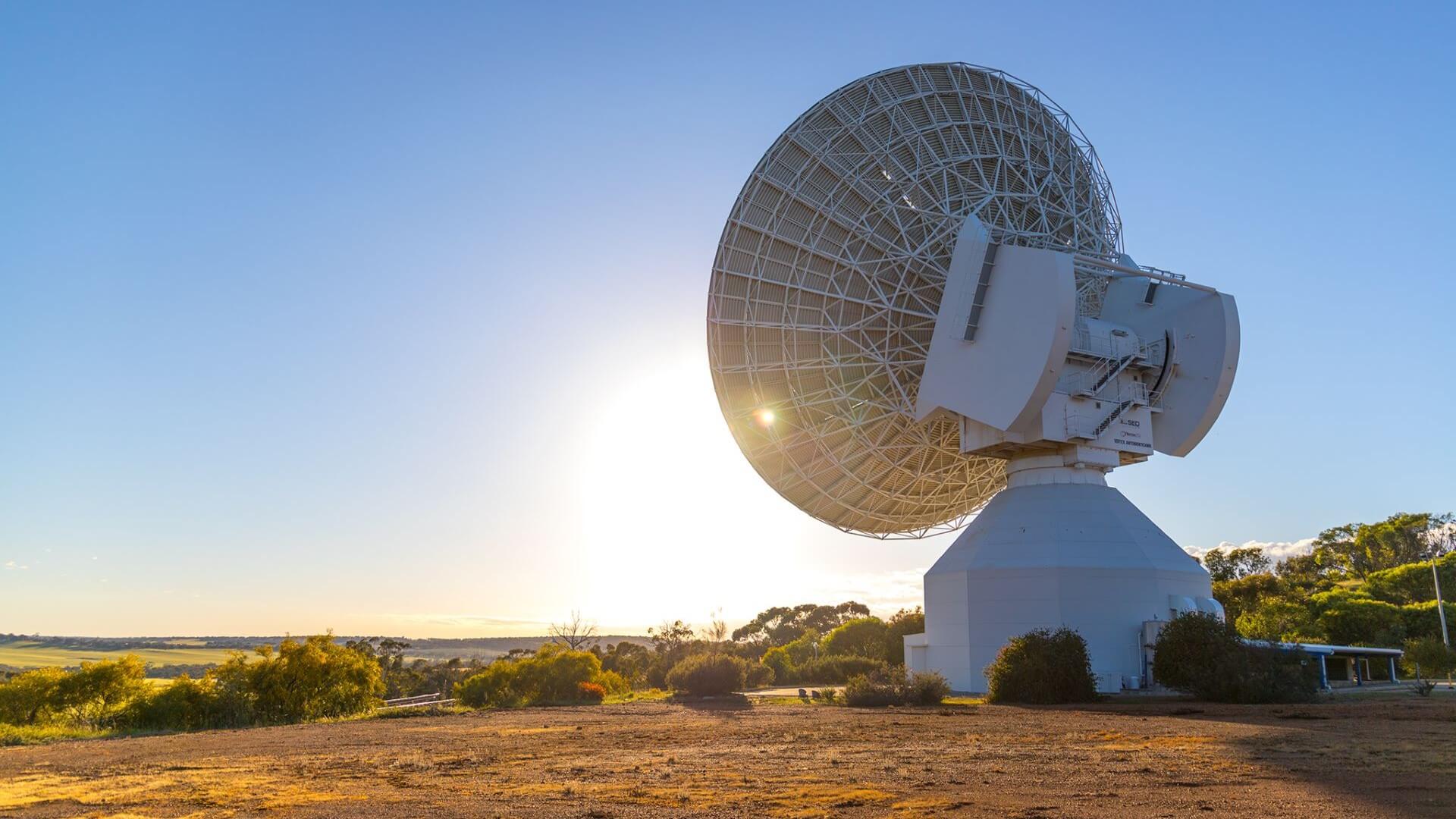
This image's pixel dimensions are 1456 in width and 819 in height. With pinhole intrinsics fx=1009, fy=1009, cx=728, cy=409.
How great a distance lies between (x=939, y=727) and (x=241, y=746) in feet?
33.0

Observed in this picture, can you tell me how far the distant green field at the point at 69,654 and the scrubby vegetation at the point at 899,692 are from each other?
78.1 meters

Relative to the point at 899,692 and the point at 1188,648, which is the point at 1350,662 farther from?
the point at 899,692

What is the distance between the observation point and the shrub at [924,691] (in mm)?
21922

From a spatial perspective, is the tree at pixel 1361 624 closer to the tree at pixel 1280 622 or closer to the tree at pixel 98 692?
the tree at pixel 1280 622

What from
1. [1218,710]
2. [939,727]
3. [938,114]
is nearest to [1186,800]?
[939,727]

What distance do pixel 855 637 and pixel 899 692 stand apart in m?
21.4

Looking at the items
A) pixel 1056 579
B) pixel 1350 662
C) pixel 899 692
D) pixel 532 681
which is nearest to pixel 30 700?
pixel 532 681

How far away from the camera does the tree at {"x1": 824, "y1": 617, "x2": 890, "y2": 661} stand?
40938 millimetres

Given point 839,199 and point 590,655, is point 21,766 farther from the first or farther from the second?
point 839,199

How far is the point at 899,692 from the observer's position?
22.0m

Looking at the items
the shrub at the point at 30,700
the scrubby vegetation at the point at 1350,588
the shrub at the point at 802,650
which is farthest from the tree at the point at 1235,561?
the shrub at the point at 30,700

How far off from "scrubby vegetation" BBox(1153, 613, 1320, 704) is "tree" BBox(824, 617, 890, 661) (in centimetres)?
1825

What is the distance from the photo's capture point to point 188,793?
909 cm

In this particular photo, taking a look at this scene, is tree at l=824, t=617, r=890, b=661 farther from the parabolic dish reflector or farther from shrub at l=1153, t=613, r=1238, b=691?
shrub at l=1153, t=613, r=1238, b=691
